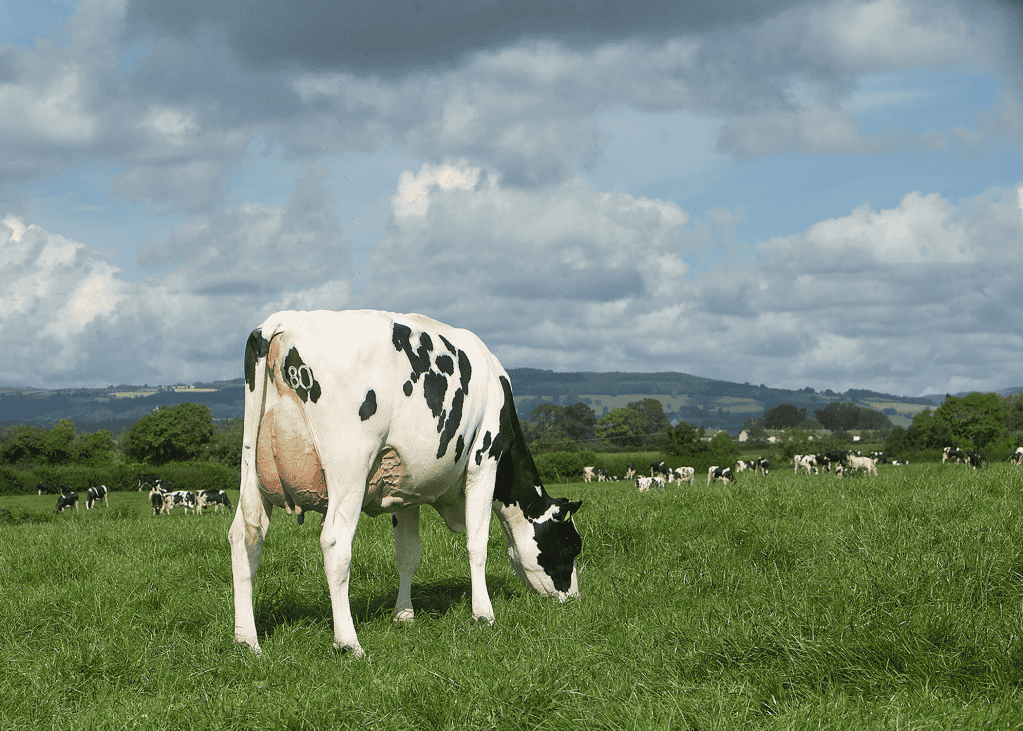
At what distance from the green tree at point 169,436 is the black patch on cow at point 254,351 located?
233 feet

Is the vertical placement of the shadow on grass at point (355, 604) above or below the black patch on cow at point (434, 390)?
below

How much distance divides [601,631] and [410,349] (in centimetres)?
285

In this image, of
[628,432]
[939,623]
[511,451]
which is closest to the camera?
[939,623]

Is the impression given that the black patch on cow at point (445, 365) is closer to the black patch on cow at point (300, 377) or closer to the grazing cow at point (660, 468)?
the black patch on cow at point (300, 377)

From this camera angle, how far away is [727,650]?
17.8 ft

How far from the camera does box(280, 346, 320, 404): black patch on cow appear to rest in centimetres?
651

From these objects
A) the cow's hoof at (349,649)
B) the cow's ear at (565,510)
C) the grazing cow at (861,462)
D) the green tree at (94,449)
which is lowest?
the green tree at (94,449)

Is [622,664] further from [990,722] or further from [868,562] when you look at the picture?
[868,562]

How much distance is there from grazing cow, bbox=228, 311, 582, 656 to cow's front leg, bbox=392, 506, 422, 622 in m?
0.17

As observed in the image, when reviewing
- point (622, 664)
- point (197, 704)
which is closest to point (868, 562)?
point (622, 664)

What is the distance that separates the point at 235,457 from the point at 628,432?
205 ft

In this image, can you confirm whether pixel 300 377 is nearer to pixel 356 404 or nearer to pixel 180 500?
pixel 356 404

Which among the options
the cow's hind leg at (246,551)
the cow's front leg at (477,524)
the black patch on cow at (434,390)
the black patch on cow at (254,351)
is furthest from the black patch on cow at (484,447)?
the black patch on cow at (254,351)

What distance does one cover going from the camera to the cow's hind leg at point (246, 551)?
21.6 ft
